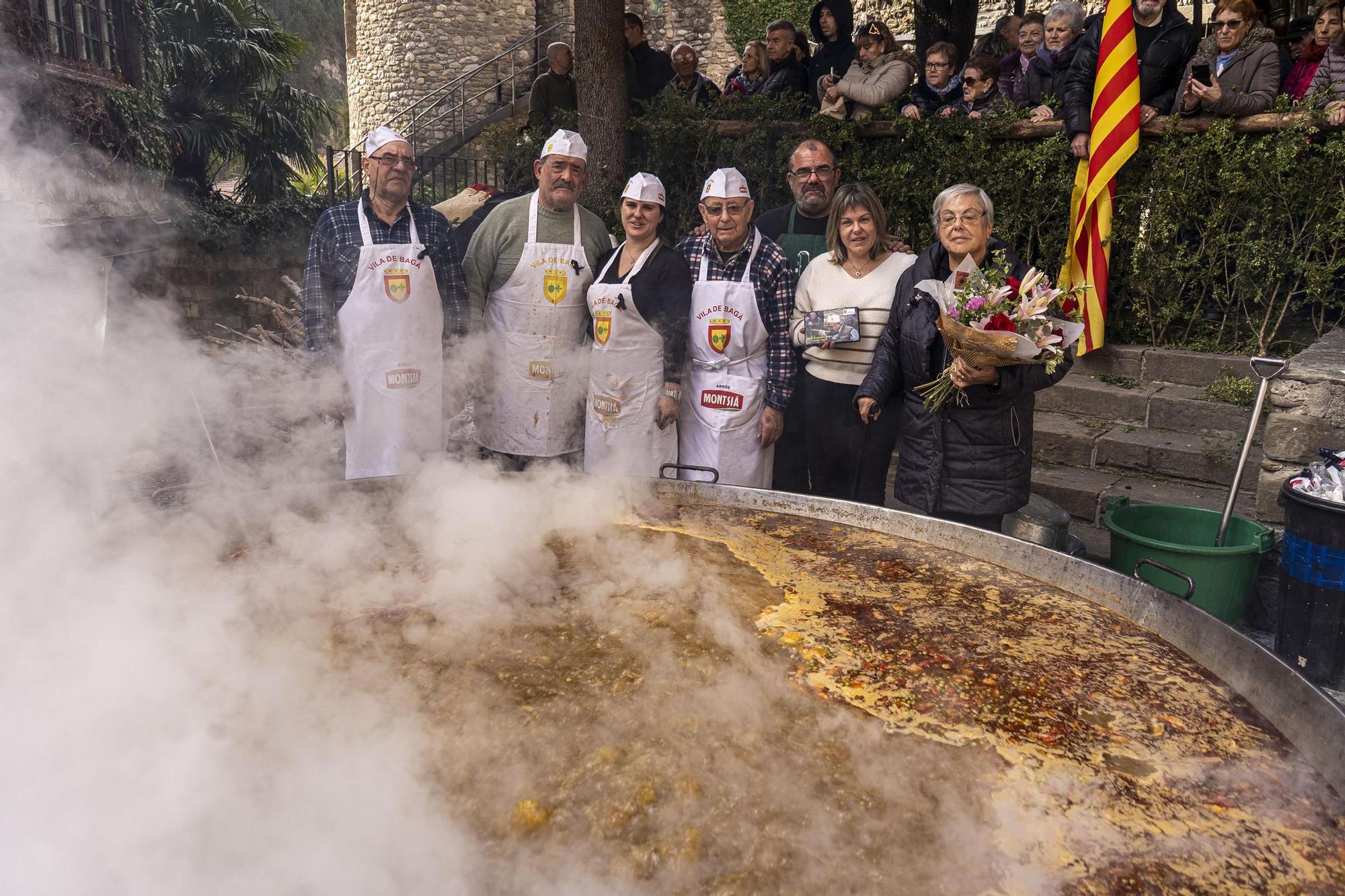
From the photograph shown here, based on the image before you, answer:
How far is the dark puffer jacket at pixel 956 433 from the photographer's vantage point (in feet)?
11.3

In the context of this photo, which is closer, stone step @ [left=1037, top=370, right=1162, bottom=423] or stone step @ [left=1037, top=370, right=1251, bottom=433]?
stone step @ [left=1037, top=370, right=1251, bottom=433]

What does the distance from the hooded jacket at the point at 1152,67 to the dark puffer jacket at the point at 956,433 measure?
10.7ft

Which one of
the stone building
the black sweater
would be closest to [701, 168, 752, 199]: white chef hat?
the black sweater

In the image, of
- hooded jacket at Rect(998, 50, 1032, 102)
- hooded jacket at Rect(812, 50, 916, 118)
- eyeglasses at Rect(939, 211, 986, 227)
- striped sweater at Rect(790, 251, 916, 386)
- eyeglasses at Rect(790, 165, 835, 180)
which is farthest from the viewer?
hooded jacket at Rect(998, 50, 1032, 102)

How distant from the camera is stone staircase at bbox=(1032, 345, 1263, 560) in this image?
5309 millimetres

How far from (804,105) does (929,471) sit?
5450 millimetres

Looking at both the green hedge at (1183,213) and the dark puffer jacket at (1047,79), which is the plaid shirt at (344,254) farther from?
the dark puffer jacket at (1047,79)

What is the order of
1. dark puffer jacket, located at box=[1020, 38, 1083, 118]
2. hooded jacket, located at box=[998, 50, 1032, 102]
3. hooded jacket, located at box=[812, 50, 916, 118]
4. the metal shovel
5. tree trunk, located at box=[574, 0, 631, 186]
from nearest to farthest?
the metal shovel
dark puffer jacket, located at box=[1020, 38, 1083, 118]
hooded jacket, located at box=[812, 50, 916, 118]
hooded jacket, located at box=[998, 50, 1032, 102]
tree trunk, located at box=[574, 0, 631, 186]

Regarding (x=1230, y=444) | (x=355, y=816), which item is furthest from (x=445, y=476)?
(x=1230, y=444)

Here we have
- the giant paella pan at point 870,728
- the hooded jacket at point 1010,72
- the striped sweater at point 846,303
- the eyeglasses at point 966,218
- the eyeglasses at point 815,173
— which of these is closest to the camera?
the giant paella pan at point 870,728

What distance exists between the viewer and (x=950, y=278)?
3.55 meters

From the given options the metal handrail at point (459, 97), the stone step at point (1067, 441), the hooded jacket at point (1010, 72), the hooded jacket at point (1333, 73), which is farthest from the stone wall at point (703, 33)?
the stone step at point (1067, 441)

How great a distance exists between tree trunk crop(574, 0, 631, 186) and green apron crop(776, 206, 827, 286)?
379 centimetres

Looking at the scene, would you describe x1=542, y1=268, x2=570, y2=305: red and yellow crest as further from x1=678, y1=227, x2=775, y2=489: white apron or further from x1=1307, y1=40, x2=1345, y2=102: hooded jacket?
x1=1307, y1=40, x2=1345, y2=102: hooded jacket
